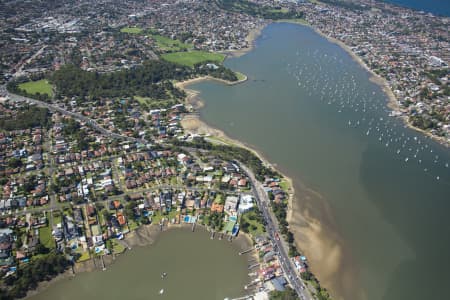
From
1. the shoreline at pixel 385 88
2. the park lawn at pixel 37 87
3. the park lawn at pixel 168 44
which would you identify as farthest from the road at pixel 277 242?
A: the park lawn at pixel 168 44

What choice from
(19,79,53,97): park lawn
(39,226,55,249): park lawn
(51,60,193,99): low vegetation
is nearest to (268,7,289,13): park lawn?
(51,60,193,99): low vegetation

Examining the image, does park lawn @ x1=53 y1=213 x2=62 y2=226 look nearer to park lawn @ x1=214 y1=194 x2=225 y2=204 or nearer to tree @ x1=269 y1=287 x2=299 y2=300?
park lawn @ x1=214 y1=194 x2=225 y2=204

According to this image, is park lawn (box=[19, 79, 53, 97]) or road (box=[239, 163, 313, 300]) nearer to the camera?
road (box=[239, 163, 313, 300])

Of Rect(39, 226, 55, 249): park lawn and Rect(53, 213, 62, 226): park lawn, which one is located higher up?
Rect(53, 213, 62, 226): park lawn

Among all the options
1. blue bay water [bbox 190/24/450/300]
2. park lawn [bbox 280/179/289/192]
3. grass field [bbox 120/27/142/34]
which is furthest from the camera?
grass field [bbox 120/27/142/34]

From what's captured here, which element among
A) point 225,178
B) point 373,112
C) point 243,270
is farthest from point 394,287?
point 373,112

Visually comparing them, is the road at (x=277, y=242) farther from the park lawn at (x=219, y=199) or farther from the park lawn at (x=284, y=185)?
the park lawn at (x=219, y=199)
